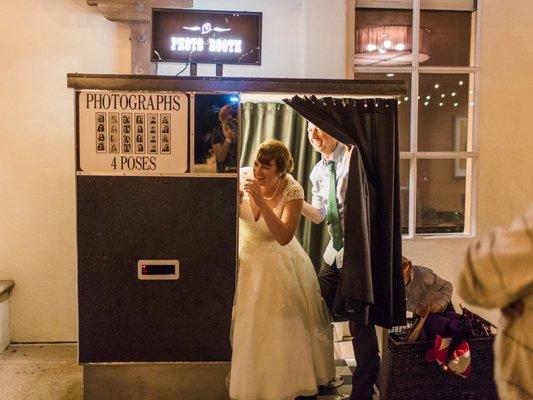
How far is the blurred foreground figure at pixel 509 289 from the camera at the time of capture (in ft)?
6.36

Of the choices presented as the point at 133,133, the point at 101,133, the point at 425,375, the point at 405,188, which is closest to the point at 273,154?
the point at 133,133

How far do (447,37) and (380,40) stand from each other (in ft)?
2.40

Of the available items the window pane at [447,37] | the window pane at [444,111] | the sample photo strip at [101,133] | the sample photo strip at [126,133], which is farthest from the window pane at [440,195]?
the sample photo strip at [101,133]

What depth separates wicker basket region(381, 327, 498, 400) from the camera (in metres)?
4.12

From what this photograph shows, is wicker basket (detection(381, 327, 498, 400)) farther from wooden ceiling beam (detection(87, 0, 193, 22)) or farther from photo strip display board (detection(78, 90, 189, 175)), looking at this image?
wooden ceiling beam (detection(87, 0, 193, 22))

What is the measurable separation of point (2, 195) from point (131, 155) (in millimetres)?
2144

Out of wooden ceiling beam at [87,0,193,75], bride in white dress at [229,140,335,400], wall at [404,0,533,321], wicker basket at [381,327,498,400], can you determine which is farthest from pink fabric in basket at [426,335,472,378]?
wooden ceiling beam at [87,0,193,75]

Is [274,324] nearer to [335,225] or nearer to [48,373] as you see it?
[335,225]

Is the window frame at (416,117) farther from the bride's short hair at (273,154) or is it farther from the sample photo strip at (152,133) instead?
the sample photo strip at (152,133)

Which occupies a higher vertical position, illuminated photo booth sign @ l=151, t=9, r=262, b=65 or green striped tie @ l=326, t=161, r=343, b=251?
illuminated photo booth sign @ l=151, t=9, r=262, b=65

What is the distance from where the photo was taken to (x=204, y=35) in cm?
417

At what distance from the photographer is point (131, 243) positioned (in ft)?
13.6

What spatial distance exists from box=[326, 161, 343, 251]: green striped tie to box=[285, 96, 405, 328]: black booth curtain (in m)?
0.44

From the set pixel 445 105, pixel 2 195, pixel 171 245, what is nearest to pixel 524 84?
pixel 445 105
